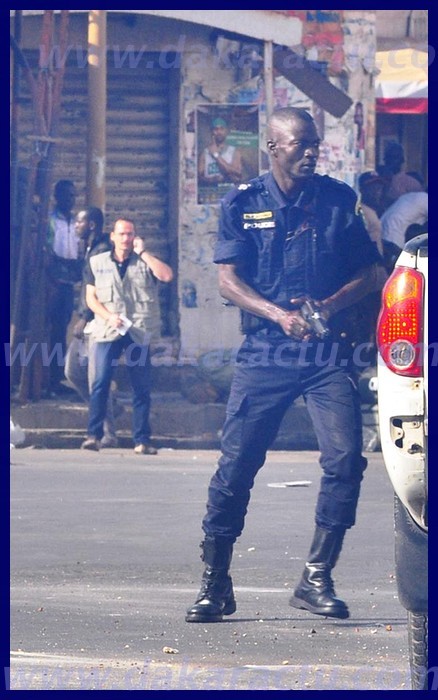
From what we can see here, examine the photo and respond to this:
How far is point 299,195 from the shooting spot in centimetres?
622

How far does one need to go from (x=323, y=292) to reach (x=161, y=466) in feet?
16.9

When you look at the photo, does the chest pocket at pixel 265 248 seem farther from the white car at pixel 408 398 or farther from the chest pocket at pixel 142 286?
the chest pocket at pixel 142 286

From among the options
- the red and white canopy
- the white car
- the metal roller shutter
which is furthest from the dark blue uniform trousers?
the red and white canopy

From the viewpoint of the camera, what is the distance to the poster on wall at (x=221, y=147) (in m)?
14.1

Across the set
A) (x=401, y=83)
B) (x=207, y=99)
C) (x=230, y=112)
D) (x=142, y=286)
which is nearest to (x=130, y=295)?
(x=142, y=286)

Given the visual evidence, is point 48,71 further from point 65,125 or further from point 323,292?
point 323,292

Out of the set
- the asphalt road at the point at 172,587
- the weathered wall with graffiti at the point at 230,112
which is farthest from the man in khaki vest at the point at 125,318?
the weathered wall with graffiti at the point at 230,112

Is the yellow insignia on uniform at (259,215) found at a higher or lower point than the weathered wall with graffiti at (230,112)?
lower

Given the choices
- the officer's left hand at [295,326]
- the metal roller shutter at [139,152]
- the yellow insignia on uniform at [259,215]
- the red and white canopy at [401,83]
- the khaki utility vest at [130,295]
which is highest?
the red and white canopy at [401,83]

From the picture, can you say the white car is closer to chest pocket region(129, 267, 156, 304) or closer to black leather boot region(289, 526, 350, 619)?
black leather boot region(289, 526, 350, 619)

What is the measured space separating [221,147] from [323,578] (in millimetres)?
8472

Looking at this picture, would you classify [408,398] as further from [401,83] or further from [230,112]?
[401,83]

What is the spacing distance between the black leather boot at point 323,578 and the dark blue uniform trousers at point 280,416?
0.19 feet
